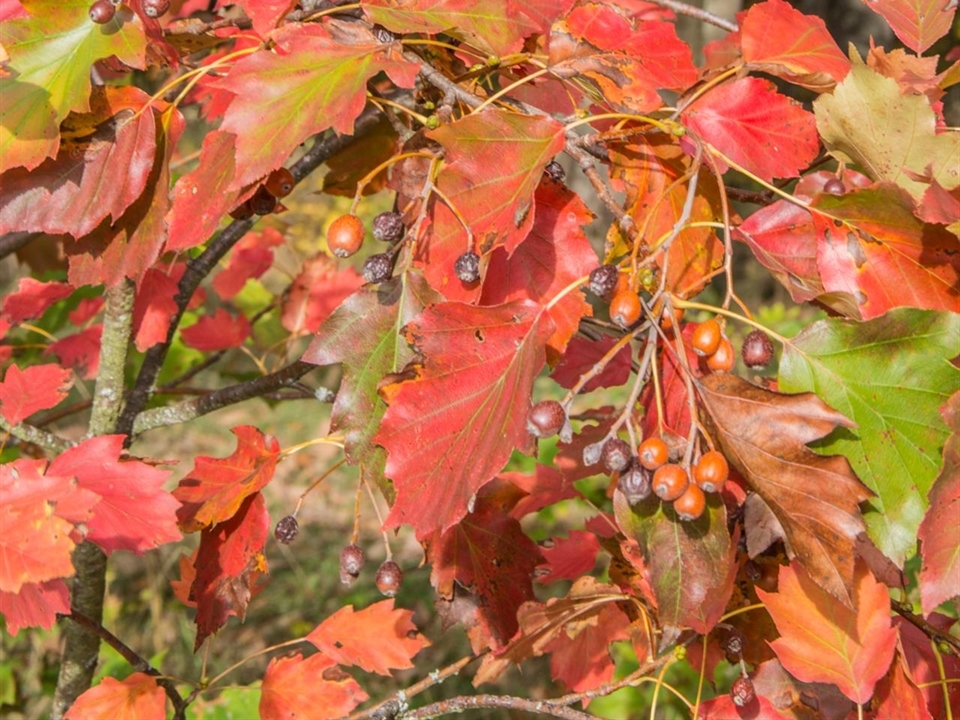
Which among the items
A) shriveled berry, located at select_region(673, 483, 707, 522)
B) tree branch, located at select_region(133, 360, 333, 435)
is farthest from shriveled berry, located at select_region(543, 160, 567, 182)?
tree branch, located at select_region(133, 360, 333, 435)

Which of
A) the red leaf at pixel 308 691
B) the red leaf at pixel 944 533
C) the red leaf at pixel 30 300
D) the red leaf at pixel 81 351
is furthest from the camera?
the red leaf at pixel 81 351

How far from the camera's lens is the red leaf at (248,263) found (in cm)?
212

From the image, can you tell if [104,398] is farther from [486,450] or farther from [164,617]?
[164,617]

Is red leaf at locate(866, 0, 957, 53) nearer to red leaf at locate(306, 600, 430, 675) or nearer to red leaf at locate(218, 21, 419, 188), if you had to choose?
red leaf at locate(218, 21, 419, 188)

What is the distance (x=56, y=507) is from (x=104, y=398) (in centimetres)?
70

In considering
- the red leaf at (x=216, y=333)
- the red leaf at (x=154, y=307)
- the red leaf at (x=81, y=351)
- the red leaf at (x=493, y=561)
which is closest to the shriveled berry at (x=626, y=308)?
the red leaf at (x=493, y=561)

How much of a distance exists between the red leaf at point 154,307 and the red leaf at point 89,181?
45cm

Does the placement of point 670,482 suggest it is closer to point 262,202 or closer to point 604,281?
point 604,281

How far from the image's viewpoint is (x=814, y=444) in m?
0.82

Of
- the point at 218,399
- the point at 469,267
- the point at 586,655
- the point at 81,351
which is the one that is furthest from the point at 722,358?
the point at 81,351

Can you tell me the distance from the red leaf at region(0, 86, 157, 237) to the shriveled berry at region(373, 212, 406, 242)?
0.88 feet

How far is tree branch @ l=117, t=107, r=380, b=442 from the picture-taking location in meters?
1.44

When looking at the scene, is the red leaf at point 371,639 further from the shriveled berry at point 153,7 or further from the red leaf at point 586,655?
the shriveled berry at point 153,7

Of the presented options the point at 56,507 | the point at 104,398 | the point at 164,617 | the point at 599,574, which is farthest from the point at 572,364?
the point at 164,617
